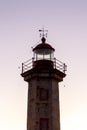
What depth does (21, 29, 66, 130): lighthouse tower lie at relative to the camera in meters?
25.4

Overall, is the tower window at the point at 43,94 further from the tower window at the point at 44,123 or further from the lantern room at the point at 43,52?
the lantern room at the point at 43,52

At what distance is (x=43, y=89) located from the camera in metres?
26.5

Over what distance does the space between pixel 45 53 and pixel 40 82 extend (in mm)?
2920

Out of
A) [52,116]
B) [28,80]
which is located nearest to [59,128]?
[52,116]

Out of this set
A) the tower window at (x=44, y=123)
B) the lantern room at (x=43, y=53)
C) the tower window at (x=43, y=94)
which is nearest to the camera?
the tower window at (x=44, y=123)

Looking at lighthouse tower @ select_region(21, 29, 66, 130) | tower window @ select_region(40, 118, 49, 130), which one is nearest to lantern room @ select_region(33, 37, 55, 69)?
lighthouse tower @ select_region(21, 29, 66, 130)

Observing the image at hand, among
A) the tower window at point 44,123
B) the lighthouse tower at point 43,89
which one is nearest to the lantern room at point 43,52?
the lighthouse tower at point 43,89

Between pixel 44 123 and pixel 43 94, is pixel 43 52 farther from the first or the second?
pixel 44 123

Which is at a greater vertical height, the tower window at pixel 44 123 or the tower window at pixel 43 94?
the tower window at pixel 43 94

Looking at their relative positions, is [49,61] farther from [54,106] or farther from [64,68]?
[54,106]

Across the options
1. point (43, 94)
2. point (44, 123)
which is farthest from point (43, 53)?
point (44, 123)

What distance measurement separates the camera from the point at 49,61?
89.5 feet

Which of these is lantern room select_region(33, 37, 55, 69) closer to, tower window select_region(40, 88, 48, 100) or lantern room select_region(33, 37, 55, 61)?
lantern room select_region(33, 37, 55, 61)

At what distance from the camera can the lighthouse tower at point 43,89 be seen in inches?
1001
